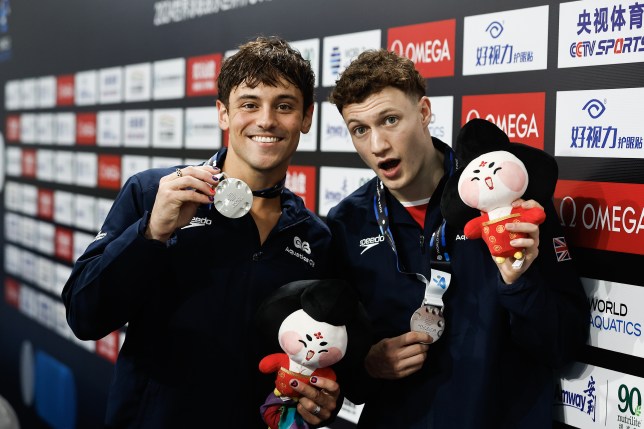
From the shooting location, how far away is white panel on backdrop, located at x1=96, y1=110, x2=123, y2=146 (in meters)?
3.85

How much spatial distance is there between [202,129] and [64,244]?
64.0 inches

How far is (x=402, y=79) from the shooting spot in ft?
5.56

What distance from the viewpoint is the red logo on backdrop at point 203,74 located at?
10.3 feet

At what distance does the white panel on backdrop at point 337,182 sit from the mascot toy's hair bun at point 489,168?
863 mm

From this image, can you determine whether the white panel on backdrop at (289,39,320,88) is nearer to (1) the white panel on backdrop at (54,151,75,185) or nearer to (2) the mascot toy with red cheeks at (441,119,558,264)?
(2) the mascot toy with red cheeks at (441,119,558,264)

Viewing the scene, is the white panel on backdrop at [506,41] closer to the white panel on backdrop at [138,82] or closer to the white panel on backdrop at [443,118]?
the white panel on backdrop at [443,118]

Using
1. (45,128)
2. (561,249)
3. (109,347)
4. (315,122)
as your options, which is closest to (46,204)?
(45,128)

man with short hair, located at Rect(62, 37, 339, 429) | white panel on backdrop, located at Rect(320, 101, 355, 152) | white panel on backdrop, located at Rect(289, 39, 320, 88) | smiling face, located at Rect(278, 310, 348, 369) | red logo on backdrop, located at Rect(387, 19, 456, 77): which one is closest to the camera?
smiling face, located at Rect(278, 310, 348, 369)

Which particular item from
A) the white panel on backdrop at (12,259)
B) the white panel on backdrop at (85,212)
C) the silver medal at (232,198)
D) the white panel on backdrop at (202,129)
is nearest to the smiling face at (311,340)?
the silver medal at (232,198)

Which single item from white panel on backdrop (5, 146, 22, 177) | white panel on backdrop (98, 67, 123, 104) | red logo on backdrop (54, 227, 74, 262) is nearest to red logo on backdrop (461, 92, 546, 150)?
white panel on backdrop (98, 67, 123, 104)

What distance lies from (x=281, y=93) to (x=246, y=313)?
1.75 ft

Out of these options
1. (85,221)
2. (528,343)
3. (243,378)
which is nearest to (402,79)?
(528,343)

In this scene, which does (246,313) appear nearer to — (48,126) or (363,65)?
(363,65)

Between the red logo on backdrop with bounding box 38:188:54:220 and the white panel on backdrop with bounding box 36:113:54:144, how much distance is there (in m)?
0.31
